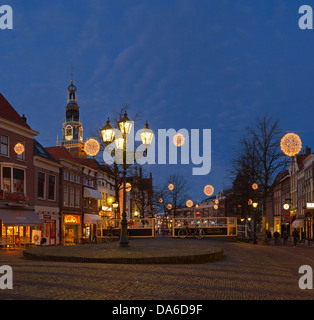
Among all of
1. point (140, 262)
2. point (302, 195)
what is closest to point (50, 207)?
point (140, 262)

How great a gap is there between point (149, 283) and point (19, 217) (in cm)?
2752

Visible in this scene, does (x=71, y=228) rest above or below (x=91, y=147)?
below

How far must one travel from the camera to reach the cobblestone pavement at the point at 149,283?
8.94 m

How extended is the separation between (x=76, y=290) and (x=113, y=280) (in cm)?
159

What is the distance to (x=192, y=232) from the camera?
32.0 meters

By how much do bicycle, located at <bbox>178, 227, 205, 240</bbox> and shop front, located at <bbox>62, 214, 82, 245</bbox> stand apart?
19.9 meters

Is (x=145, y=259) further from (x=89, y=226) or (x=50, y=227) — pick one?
(x=89, y=226)

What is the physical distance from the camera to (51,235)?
44.6 metres

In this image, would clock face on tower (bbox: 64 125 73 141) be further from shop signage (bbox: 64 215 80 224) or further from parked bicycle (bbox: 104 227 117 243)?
parked bicycle (bbox: 104 227 117 243)

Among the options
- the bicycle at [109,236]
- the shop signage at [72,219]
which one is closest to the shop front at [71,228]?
the shop signage at [72,219]

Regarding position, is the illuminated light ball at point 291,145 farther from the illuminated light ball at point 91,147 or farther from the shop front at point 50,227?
the shop front at point 50,227

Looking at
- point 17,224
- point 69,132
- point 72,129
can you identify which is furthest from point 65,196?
point 69,132
